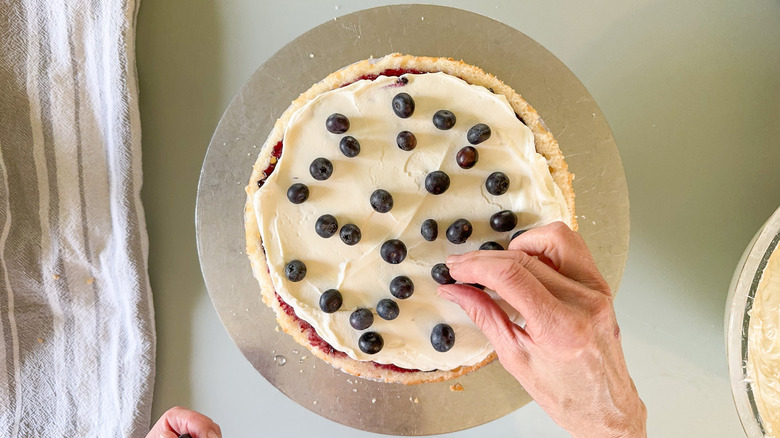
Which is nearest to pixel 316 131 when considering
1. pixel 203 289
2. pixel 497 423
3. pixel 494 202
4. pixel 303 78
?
pixel 303 78

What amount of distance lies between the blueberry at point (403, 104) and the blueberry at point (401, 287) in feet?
1.35

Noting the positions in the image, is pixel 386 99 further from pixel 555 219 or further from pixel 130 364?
pixel 130 364

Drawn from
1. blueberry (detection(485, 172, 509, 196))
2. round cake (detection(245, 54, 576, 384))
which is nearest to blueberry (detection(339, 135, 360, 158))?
round cake (detection(245, 54, 576, 384))

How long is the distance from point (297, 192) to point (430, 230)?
343 millimetres

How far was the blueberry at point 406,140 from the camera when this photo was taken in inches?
54.6

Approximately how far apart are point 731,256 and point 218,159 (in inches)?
66.0

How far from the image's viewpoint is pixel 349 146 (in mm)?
1391

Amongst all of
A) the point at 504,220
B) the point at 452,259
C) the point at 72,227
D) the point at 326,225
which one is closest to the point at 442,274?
the point at 452,259

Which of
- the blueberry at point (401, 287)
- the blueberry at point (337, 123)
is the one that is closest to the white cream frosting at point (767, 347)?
the blueberry at point (401, 287)

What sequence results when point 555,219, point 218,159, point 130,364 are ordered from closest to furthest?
point 555,219
point 218,159
point 130,364

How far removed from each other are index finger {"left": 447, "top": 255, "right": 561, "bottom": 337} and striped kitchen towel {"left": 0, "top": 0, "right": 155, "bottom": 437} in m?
1.20

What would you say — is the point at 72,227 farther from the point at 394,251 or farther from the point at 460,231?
the point at 460,231

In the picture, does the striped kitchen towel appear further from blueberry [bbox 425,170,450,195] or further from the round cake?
blueberry [bbox 425,170,450,195]

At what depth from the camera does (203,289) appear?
6.20 feet
